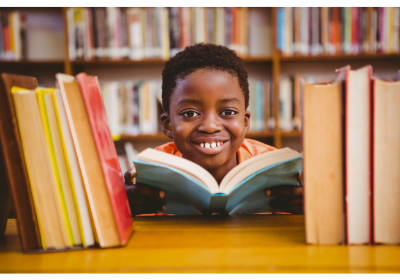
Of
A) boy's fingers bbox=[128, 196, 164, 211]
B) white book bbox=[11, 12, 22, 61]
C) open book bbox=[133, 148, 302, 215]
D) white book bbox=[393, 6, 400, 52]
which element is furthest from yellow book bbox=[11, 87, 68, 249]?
white book bbox=[393, 6, 400, 52]

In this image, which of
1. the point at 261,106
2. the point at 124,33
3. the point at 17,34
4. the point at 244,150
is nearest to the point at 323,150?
the point at 244,150

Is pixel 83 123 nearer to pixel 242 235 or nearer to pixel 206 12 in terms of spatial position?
pixel 242 235

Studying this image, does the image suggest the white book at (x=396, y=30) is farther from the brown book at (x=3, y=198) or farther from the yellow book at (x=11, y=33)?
the yellow book at (x=11, y=33)

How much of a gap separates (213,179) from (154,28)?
1.44 m

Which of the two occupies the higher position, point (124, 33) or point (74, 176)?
point (124, 33)

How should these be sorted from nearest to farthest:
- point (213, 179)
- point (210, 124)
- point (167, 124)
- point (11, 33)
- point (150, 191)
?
1. point (213, 179)
2. point (150, 191)
3. point (210, 124)
4. point (167, 124)
5. point (11, 33)

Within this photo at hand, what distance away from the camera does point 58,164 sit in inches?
16.1

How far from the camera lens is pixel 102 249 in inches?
16.2

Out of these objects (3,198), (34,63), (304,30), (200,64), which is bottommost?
(3,198)

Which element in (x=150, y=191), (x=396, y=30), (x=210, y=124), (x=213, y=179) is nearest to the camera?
(x=213, y=179)

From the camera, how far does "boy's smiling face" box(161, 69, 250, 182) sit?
29.5 inches

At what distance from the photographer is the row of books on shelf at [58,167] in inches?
15.6

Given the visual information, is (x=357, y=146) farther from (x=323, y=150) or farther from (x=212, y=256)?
(x=212, y=256)

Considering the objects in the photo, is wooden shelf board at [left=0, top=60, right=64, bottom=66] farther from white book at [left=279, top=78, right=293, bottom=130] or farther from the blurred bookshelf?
white book at [left=279, top=78, right=293, bottom=130]
